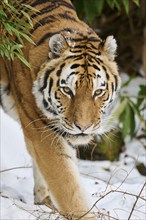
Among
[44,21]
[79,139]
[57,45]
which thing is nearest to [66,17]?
[44,21]

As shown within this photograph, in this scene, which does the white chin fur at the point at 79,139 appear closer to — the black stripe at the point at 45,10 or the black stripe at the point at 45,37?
the black stripe at the point at 45,37

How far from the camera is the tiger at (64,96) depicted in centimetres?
364

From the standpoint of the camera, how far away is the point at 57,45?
3678 mm

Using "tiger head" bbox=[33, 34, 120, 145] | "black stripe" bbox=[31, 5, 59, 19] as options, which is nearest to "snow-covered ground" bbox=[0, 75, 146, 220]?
"tiger head" bbox=[33, 34, 120, 145]

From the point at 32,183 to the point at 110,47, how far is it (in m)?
1.54

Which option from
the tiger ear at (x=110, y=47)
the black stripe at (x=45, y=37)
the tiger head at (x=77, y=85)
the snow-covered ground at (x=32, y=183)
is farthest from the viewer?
the snow-covered ground at (x=32, y=183)

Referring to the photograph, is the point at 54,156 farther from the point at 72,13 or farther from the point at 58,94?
the point at 72,13

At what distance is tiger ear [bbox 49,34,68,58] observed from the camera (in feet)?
12.0

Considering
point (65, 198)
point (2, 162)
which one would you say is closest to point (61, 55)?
point (65, 198)

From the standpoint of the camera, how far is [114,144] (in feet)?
22.7

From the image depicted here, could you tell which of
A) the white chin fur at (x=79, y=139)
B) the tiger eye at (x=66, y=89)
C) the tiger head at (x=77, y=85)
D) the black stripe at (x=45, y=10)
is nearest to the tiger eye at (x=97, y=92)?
the tiger head at (x=77, y=85)

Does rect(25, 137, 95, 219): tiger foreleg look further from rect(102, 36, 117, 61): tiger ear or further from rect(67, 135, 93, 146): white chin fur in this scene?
rect(102, 36, 117, 61): tiger ear

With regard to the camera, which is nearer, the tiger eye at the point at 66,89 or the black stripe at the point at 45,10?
the tiger eye at the point at 66,89

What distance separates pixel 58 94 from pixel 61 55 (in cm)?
22
